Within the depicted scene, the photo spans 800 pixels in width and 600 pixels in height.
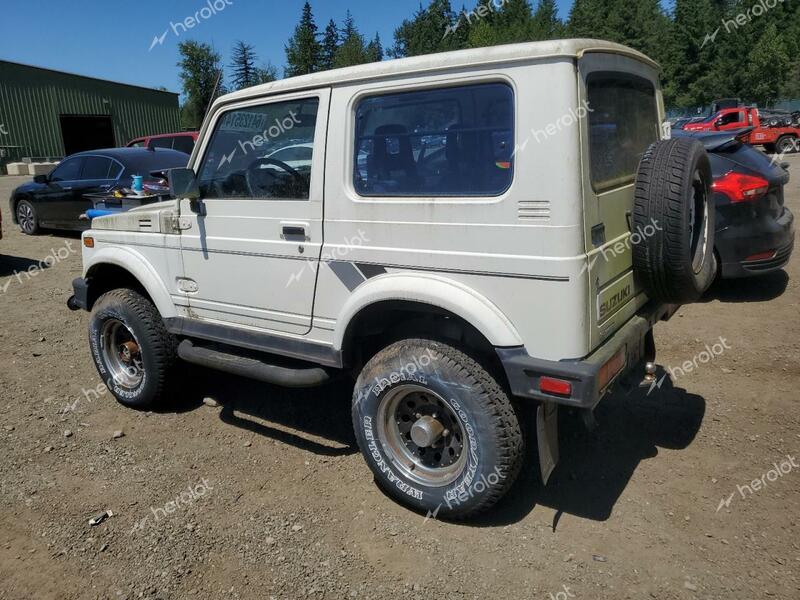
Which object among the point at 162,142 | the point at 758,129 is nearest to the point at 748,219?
the point at 162,142

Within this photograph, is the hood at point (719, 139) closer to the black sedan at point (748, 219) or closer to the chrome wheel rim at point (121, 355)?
the black sedan at point (748, 219)

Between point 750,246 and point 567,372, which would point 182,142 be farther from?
point 567,372

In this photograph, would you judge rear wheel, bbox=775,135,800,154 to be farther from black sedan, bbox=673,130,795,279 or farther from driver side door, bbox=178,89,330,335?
driver side door, bbox=178,89,330,335

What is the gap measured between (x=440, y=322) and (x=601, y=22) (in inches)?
2657

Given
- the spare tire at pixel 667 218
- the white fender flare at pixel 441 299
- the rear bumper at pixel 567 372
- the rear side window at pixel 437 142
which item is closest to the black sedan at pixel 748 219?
the spare tire at pixel 667 218

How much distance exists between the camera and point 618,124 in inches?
122

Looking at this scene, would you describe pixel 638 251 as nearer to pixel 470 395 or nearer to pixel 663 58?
pixel 470 395

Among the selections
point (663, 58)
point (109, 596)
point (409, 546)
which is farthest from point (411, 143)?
point (663, 58)

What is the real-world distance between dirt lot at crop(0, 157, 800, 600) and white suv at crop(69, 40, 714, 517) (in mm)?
371

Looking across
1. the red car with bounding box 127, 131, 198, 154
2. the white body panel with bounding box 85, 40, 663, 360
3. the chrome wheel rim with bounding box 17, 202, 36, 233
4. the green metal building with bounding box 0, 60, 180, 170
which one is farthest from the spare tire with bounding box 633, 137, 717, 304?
the green metal building with bounding box 0, 60, 180, 170

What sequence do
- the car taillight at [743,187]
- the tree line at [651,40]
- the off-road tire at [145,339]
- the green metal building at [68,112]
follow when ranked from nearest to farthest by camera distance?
1. the off-road tire at [145,339]
2. the car taillight at [743,187]
3. the green metal building at [68,112]
4. the tree line at [651,40]

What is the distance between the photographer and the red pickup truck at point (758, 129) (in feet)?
72.5

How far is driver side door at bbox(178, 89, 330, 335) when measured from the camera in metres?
3.23

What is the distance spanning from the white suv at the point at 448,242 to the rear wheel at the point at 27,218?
9.22m
